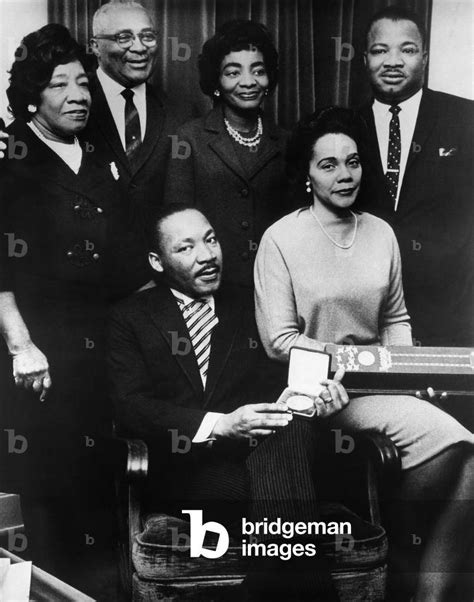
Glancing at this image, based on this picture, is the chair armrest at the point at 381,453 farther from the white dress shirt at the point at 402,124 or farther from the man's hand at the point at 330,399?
the white dress shirt at the point at 402,124

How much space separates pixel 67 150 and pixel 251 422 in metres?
1.08

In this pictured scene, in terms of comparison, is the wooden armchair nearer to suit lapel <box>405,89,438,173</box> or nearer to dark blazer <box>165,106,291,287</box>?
dark blazer <box>165,106,291,287</box>

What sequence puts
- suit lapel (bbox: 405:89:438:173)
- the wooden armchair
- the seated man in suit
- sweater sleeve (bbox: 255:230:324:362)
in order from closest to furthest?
1. the wooden armchair
2. the seated man in suit
3. sweater sleeve (bbox: 255:230:324:362)
4. suit lapel (bbox: 405:89:438:173)

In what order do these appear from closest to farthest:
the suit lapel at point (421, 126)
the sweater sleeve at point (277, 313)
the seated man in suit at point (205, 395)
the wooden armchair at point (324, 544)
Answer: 1. the wooden armchair at point (324, 544)
2. the seated man in suit at point (205, 395)
3. the sweater sleeve at point (277, 313)
4. the suit lapel at point (421, 126)

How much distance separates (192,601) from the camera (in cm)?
222

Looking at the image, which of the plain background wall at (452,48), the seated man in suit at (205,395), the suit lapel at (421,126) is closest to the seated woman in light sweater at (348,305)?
the seated man in suit at (205,395)

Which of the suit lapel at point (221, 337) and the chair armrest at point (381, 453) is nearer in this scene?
the chair armrest at point (381, 453)

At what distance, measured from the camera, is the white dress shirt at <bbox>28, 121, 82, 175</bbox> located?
2428 mm

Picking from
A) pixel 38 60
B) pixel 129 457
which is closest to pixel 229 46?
pixel 38 60

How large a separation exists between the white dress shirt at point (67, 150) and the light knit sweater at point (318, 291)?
0.67 metres

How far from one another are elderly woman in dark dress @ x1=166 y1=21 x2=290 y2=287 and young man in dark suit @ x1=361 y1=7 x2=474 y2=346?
33 cm

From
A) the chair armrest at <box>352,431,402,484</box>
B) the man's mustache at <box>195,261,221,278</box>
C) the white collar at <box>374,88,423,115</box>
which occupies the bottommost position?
the chair armrest at <box>352,431,402,484</box>

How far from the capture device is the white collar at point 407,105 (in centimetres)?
253

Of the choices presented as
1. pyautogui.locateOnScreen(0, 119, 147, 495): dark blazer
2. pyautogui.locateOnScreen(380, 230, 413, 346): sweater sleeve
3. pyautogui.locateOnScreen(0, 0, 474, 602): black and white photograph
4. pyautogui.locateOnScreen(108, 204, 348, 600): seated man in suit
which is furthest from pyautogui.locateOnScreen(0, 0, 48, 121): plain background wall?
pyautogui.locateOnScreen(380, 230, 413, 346): sweater sleeve
